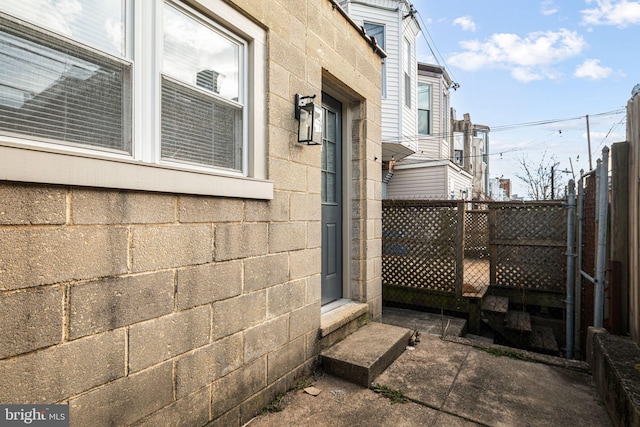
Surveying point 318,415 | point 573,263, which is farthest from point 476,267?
point 318,415

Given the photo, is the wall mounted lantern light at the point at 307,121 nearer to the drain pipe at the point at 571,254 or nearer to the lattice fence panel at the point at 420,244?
the lattice fence panel at the point at 420,244

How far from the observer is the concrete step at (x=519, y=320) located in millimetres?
4973

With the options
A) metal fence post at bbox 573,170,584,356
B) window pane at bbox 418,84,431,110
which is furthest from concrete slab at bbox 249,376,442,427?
window pane at bbox 418,84,431,110

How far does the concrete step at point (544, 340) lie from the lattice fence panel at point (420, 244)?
1.39 meters

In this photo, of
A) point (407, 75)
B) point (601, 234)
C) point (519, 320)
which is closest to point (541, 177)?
point (407, 75)

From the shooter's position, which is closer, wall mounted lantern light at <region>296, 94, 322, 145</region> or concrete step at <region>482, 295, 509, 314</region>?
wall mounted lantern light at <region>296, 94, 322, 145</region>

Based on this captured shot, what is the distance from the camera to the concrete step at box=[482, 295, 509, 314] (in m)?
5.07

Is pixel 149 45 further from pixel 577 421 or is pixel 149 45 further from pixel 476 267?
pixel 476 267

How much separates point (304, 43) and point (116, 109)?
1873 mm

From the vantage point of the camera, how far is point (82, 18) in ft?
5.16

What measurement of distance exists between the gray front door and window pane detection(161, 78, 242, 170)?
1529 mm

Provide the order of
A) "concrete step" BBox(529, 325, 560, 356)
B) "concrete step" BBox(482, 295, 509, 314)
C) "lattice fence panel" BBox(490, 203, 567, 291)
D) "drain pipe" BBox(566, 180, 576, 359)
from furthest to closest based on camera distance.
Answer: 1. "lattice fence panel" BBox(490, 203, 567, 291)
2. "concrete step" BBox(482, 295, 509, 314)
3. "concrete step" BBox(529, 325, 560, 356)
4. "drain pipe" BBox(566, 180, 576, 359)

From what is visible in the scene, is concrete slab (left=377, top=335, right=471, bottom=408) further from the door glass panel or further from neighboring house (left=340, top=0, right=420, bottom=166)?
neighboring house (left=340, top=0, right=420, bottom=166)

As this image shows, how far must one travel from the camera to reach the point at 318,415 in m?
2.40
